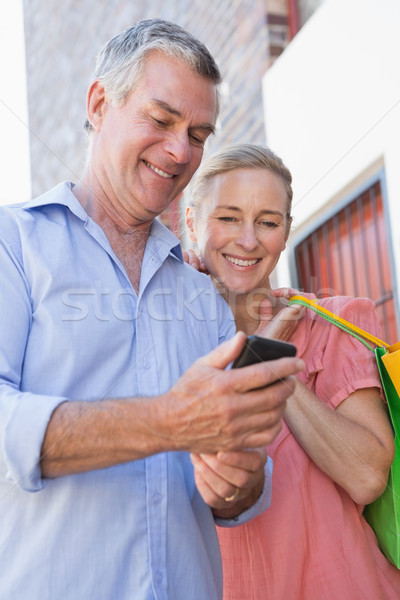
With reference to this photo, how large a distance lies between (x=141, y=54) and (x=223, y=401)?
1.13 meters

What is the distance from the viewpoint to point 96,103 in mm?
2125

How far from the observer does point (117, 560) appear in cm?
149

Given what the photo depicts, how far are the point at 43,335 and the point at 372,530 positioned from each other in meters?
1.28

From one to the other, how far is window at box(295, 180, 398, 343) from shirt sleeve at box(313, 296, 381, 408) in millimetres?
1994

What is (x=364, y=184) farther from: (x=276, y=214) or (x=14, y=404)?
(x=14, y=404)

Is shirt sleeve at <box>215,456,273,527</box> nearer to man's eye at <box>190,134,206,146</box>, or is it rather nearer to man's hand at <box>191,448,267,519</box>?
man's hand at <box>191,448,267,519</box>

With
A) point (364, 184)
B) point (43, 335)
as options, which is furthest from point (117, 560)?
point (364, 184)

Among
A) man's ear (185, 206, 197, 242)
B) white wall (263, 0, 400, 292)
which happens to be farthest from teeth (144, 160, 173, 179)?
A: white wall (263, 0, 400, 292)

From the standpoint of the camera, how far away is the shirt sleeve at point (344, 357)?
2301 mm

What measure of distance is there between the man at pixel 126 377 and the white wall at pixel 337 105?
229 centimetres

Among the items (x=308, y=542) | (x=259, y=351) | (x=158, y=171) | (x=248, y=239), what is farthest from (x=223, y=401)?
(x=248, y=239)

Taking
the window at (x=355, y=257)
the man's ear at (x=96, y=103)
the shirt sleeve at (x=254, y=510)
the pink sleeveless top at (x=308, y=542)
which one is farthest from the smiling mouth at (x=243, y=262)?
Result: the window at (x=355, y=257)

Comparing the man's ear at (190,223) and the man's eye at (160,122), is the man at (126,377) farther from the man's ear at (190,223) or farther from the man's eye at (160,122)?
the man's ear at (190,223)

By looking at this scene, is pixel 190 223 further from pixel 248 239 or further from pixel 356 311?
pixel 356 311
